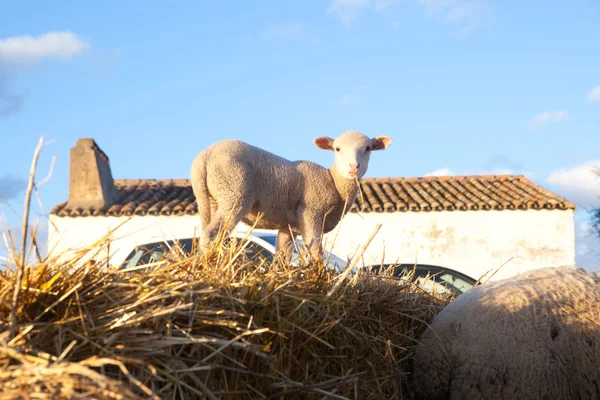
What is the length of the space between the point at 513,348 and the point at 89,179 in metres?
18.7

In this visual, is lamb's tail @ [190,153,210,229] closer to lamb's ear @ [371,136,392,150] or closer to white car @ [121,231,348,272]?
white car @ [121,231,348,272]

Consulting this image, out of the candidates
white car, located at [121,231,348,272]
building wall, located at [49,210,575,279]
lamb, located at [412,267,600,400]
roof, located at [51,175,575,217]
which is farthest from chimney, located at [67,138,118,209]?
lamb, located at [412,267,600,400]

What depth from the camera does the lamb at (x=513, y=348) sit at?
2736 millimetres

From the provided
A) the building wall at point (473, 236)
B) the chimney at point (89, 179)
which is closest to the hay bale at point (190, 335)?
the building wall at point (473, 236)

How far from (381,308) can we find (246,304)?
36.4 inches

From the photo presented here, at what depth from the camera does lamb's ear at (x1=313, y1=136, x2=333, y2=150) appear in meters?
4.52

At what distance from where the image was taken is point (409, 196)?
20797 millimetres

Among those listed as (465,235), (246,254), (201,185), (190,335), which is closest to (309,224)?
(201,185)

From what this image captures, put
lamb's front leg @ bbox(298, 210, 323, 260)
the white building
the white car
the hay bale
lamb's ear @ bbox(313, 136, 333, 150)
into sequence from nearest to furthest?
1. the hay bale
2. the white car
3. lamb's front leg @ bbox(298, 210, 323, 260)
4. lamb's ear @ bbox(313, 136, 333, 150)
5. the white building

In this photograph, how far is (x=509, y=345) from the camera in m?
2.75

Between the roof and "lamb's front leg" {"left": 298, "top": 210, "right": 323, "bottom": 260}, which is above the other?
the roof

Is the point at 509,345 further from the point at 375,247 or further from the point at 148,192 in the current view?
the point at 148,192

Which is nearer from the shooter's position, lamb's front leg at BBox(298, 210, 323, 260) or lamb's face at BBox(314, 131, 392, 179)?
lamb's face at BBox(314, 131, 392, 179)

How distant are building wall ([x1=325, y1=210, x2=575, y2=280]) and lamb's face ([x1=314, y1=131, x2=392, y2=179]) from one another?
1534 cm
